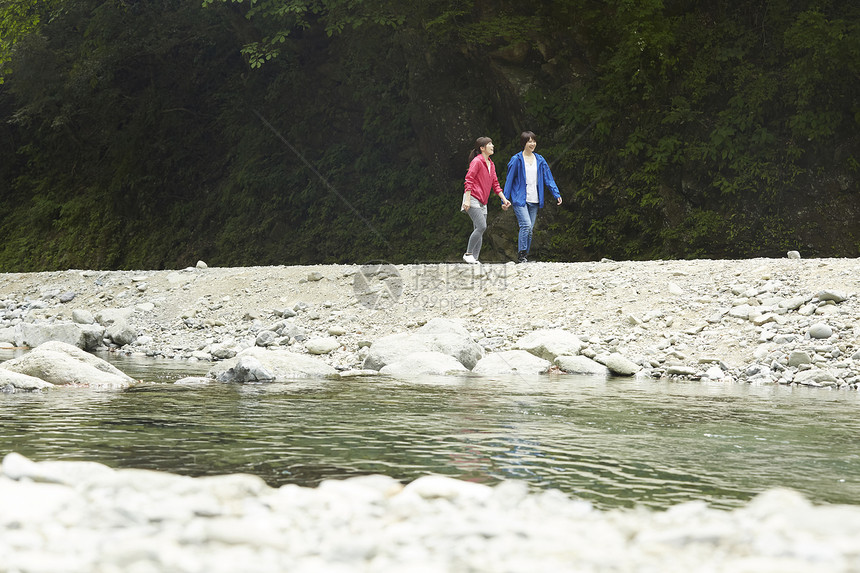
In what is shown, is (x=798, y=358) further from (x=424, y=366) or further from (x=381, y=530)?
(x=381, y=530)

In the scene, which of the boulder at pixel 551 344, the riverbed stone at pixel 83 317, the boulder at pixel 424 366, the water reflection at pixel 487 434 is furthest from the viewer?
the riverbed stone at pixel 83 317

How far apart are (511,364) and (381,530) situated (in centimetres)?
599

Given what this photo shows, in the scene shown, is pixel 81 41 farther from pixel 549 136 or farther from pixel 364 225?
pixel 549 136

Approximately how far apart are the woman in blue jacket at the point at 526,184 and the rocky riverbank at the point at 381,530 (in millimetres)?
8822

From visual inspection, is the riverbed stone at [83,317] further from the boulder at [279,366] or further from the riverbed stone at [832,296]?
the riverbed stone at [832,296]

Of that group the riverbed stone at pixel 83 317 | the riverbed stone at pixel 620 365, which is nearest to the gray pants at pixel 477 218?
the riverbed stone at pixel 620 365

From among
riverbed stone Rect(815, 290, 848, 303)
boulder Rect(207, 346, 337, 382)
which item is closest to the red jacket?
boulder Rect(207, 346, 337, 382)

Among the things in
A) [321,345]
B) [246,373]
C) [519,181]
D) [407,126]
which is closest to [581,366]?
[321,345]

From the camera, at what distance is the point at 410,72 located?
21.6 metres

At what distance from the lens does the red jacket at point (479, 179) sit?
39.1 feet

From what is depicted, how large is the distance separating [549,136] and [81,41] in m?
14.8

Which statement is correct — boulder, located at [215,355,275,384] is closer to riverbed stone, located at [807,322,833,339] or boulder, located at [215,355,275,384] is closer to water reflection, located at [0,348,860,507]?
water reflection, located at [0,348,860,507]

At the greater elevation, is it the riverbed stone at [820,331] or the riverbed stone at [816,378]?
the riverbed stone at [820,331]

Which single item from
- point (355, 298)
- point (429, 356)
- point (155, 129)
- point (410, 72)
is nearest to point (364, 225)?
point (410, 72)
